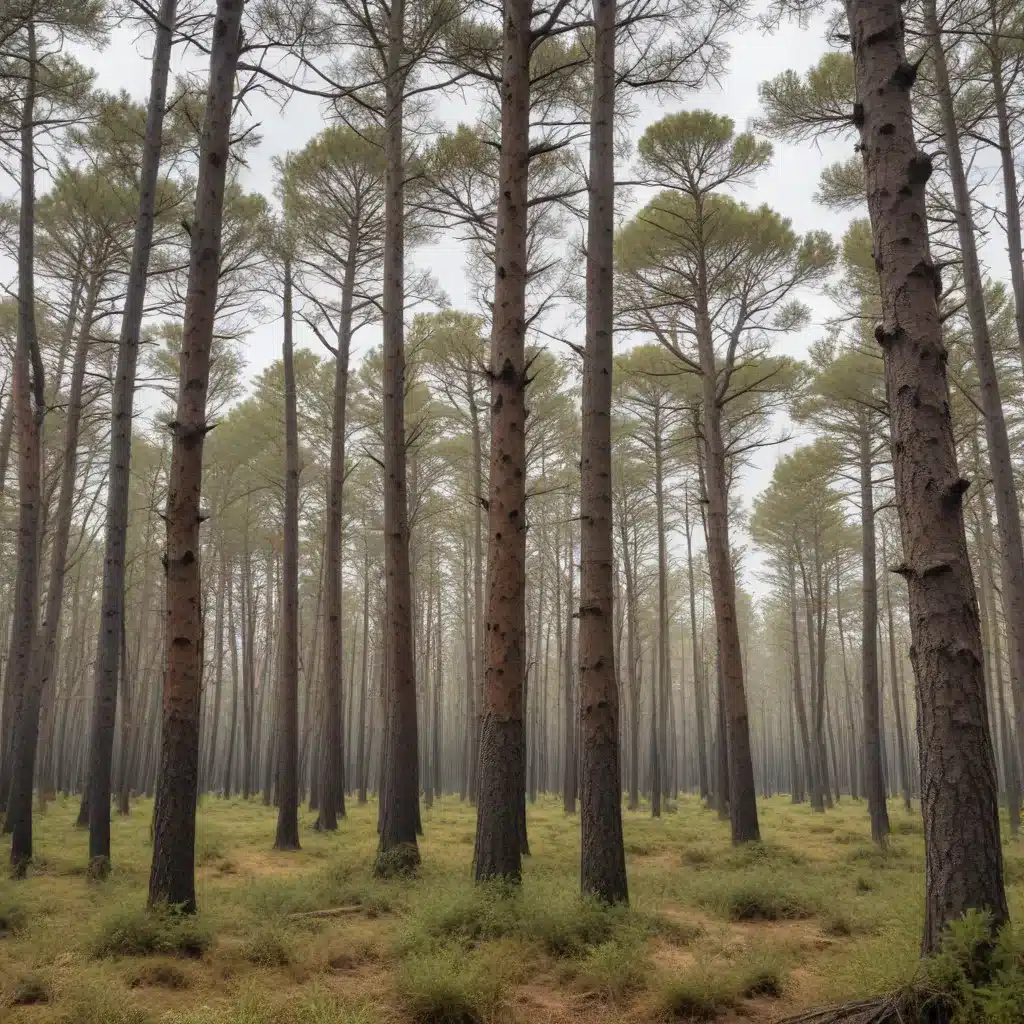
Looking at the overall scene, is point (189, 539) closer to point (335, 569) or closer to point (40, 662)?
point (40, 662)

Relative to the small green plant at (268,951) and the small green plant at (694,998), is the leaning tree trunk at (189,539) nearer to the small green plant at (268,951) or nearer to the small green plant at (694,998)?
the small green plant at (268,951)

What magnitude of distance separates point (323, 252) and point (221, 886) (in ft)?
30.6

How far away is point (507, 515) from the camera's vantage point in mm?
6066

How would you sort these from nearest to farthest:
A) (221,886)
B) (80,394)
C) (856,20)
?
(856,20), (221,886), (80,394)

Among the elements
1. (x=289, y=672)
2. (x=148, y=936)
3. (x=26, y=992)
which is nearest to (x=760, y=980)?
(x=148, y=936)

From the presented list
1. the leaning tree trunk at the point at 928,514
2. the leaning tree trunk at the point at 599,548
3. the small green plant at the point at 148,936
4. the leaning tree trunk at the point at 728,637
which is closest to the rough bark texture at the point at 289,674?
the small green plant at the point at 148,936

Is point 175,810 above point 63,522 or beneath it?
beneath

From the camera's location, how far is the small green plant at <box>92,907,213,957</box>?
15.1 ft

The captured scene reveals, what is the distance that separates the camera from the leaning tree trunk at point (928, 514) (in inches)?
125

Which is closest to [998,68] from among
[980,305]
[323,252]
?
[980,305]

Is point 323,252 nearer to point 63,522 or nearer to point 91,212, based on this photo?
point 91,212

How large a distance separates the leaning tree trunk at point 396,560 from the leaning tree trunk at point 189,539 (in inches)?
91.0

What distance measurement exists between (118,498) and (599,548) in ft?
17.2

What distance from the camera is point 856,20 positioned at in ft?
13.3
